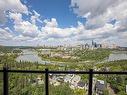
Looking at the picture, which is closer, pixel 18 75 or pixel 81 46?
pixel 18 75

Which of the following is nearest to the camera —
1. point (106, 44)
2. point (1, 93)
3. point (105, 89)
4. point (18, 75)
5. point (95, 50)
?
point (1, 93)

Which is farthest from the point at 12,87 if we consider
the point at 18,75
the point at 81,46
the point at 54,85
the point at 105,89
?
the point at 81,46

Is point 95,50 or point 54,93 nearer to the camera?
point 54,93

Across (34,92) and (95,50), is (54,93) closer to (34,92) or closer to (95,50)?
(34,92)

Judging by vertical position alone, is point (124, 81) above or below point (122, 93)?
above

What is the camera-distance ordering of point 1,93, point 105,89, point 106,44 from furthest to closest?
point 106,44, point 105,89, point 1,93

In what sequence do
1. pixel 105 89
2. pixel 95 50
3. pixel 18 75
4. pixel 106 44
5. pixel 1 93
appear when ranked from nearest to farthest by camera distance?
pixel 1 93 < pixel 18 75 < pixel 105 89 < pixel 95 50 < pixel 106 44

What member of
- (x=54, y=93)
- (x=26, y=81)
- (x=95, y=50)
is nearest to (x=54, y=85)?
(x=54, y=93)

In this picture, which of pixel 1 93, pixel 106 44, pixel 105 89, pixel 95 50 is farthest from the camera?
pixel 106 44

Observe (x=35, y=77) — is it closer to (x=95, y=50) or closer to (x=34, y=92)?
(x=34, y=92)
